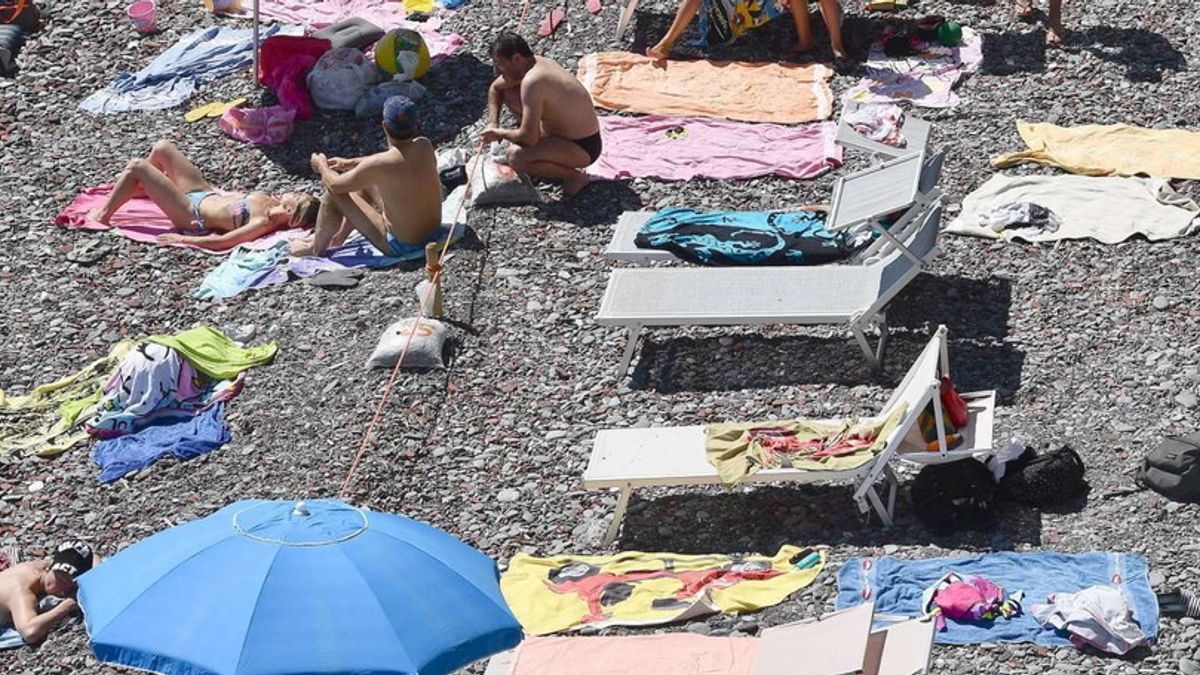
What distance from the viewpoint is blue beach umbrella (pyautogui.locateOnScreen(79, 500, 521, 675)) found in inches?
269

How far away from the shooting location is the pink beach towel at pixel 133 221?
1282 centimetres

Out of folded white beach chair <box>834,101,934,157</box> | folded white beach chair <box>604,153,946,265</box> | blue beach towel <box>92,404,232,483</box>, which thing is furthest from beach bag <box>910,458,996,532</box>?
blue beach towel <box>92,404,232,483</box>

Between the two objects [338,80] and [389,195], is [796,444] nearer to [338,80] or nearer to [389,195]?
[389,195]

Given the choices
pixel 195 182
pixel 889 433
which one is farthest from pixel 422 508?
pixel 195 182

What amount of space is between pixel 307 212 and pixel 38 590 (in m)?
4.18

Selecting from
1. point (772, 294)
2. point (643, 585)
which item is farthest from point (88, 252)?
point (643, 585)

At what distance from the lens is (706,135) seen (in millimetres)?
13398

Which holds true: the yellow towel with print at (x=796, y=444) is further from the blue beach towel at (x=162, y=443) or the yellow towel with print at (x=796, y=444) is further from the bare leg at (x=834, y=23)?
the bare leg at (x=834, y=23)

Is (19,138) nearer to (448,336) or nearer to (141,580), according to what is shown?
(448,336)

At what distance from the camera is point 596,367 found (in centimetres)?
1080

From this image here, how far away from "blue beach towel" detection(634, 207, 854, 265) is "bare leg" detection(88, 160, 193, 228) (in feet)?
11.2

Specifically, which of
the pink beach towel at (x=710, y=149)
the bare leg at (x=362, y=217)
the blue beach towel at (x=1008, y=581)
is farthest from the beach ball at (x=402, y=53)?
the blue beach towel at (x=1008, y=581)

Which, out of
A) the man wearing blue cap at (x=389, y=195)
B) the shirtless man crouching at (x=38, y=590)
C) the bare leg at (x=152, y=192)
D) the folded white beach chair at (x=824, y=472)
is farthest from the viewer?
the bare leg at (x=152, y=192)

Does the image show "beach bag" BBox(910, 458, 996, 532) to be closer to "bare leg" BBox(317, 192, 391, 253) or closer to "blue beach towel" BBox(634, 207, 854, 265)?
"blue beach towel" BBox(634, 207, 854, 265)
